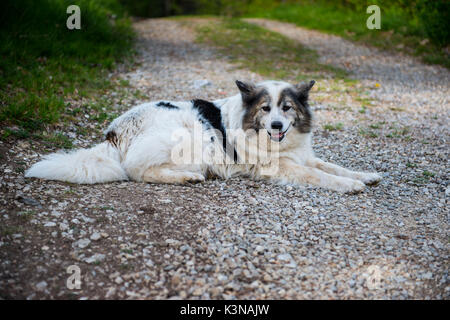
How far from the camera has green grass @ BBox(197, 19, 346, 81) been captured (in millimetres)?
9602

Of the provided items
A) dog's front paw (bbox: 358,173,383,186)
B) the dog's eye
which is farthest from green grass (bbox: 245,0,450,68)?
the dog's eye

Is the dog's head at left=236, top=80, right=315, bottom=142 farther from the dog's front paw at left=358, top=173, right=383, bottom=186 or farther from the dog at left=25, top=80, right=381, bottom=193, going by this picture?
the dog's front paw at left=358, top=173, right=383, bottom=186

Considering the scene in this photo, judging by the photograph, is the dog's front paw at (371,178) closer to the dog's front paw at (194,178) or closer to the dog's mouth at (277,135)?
the dog's mouth at (277,135)

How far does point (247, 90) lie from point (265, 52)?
738 centimetres

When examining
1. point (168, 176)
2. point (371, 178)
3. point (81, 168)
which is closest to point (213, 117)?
point (168, 176)

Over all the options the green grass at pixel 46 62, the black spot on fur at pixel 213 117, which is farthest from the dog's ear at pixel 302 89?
the green grass at pixel 46 62

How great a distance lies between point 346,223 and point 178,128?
2.23m

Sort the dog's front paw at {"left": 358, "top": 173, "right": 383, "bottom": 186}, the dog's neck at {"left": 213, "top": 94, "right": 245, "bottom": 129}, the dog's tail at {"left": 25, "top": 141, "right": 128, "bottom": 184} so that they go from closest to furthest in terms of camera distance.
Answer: the dog's tail at {"left": 25, "top": 141, "right": 128, "bottom": 184} < the dog's front paw at {"left": 358, "top": 173, "right": 383, "bottom": 186} < the dog's neck at {"left": 213, "top": 94, "right": 245, "bottom": 129}

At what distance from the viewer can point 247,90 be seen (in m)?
4.49

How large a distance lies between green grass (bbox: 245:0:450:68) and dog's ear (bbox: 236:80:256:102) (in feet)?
26.8

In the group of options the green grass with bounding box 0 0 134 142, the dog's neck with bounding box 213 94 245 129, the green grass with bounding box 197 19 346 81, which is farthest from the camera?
the green grass with bounding box 197 19 346 81

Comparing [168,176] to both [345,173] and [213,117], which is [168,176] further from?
[345,173]
